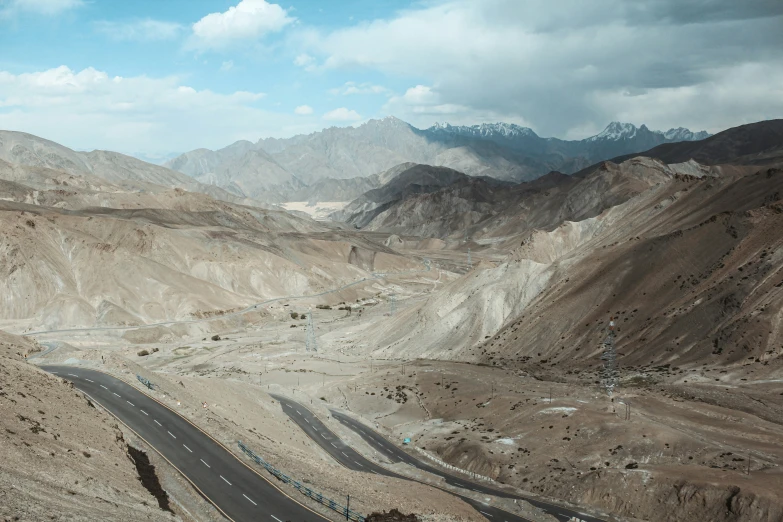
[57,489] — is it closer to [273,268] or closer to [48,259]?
[48,259]

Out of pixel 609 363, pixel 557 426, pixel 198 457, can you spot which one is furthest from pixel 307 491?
pixel 609 363

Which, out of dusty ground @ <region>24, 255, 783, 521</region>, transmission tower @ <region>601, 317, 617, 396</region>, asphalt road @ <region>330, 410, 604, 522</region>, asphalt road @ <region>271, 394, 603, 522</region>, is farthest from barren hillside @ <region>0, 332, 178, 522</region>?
transmission tower @ <region>601, 317, 617, 396</region>

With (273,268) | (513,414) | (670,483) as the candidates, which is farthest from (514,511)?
(273,268)

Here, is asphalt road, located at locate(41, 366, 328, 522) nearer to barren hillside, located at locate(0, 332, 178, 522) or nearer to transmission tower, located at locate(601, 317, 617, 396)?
barren hillside, located at locate(0, 332, 178, 522)

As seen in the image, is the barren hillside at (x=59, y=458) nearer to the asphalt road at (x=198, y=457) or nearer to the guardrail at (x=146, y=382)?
the asphalt road at (x=198, y=457)

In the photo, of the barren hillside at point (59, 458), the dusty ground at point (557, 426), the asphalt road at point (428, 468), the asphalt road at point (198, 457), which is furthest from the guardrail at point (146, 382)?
the asphalt road at point (428, 468)
